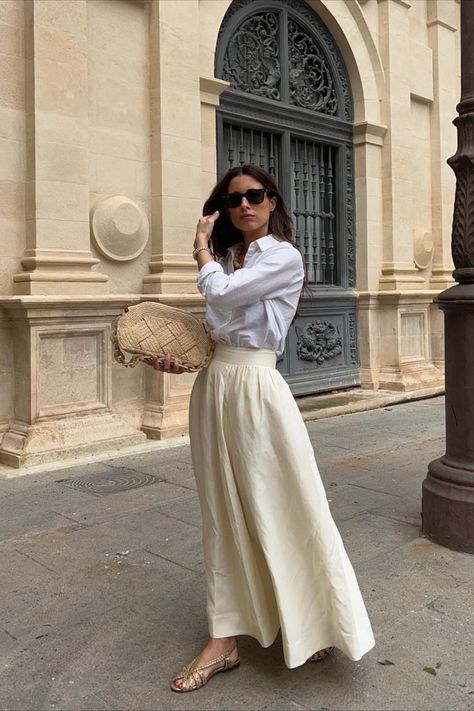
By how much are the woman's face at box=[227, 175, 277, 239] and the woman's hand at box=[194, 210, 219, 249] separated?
0.30 feet

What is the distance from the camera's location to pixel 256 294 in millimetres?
2611

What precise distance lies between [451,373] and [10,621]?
2981 mm

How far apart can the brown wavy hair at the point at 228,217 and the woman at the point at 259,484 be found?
0.01 metres

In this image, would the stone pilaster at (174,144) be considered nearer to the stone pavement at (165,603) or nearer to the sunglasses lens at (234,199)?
the stone pavement at (165,603)

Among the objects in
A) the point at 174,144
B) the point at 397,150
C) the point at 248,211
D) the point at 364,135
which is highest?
the point at 364,135

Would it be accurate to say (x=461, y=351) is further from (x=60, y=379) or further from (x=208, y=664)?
(x=60, y=379)

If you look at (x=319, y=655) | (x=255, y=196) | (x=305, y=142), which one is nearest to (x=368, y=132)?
(x=305, y=142)

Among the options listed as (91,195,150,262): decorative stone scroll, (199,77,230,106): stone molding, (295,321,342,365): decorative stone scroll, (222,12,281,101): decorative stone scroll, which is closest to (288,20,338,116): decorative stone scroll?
(222,12,281,101): decorative stone scroll

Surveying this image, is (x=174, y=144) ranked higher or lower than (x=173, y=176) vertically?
higher

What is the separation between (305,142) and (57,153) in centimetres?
463

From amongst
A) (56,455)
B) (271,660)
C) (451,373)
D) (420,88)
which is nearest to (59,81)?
(56,455)

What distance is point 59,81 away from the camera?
264 inches

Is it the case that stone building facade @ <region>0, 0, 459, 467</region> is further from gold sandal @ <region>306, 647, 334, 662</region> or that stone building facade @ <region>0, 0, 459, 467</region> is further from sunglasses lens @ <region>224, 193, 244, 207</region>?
gold sandal @ <region>306, 647, 334, 662</region>

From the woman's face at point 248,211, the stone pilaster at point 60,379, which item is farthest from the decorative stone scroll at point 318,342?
the woman's face at point 248,211
